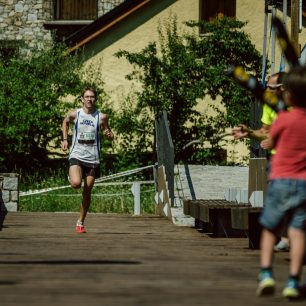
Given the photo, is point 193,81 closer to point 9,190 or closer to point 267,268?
point 9,190

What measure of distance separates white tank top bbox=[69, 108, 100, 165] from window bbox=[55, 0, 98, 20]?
76.3ft

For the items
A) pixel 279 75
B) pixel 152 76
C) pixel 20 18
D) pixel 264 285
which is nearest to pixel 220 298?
pixel 264 285

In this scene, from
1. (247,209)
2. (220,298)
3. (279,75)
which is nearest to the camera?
(220,298)

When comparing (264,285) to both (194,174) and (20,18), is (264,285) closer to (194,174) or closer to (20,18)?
(194,174)

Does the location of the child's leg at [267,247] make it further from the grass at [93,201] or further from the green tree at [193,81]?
the green tree at [193,81]

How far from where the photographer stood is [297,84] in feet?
23.0

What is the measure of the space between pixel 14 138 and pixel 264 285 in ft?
70.2

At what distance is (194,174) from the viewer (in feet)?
64.5

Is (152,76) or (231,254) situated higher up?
(152,76)

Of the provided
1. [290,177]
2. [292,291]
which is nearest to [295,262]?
[292,291]

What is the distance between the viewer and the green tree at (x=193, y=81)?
2734 cm

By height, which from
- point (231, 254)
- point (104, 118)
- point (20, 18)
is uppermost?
point (20, 18)

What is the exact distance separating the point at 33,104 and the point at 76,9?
10206 millimetres

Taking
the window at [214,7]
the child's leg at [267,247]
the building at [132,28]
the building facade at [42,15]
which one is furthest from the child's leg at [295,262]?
the building facade at [42,15]
